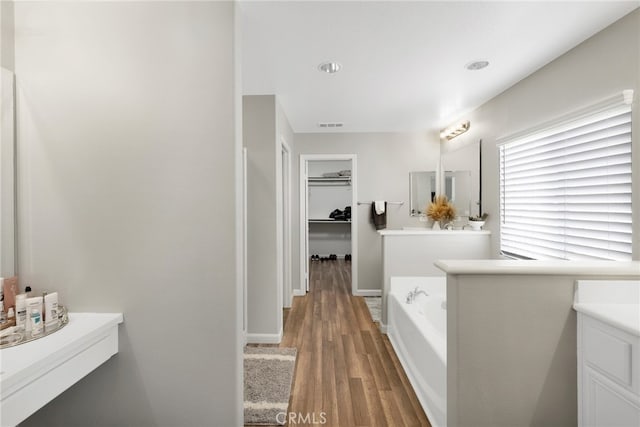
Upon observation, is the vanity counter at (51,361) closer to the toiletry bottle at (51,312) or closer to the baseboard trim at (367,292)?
the toiletry bottle at (51,312)

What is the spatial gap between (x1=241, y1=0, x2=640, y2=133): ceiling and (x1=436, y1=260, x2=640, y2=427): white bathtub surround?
1.40 m

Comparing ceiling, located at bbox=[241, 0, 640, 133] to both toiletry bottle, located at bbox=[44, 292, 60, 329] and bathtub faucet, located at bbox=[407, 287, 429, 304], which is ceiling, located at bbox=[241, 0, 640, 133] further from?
bathtub faucet, located at bbox=[407, 287, 429, 304]

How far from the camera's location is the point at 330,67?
2244 millimetres

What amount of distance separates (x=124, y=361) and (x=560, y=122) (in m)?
3.12

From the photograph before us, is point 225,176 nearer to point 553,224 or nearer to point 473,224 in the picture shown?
point 553,224

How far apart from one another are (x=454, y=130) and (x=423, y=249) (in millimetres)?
1723

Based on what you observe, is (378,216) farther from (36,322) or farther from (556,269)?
(36,322)

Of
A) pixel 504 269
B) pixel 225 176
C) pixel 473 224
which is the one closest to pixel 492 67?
pixel 473 224

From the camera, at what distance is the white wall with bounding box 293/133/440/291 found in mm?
4289

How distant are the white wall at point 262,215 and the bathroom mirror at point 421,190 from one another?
234 cm

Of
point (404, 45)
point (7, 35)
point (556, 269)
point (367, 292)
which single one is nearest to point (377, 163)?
point (367, 292)

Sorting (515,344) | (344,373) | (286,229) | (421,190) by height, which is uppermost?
(421,190)

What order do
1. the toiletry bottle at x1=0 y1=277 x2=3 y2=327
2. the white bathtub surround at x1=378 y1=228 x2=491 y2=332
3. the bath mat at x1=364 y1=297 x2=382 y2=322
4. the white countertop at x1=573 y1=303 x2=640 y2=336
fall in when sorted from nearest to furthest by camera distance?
the white countertop at x1=573 y1=303 x2=640 y2=336 → the toiletry bottle at x1=0 y1=277 x2=3 y2=327 → the white bathtub surround at x1=378 y1=228 x2=491 y2=332 → the bath mat at x1=364 y1=297 x2=382 y2=322

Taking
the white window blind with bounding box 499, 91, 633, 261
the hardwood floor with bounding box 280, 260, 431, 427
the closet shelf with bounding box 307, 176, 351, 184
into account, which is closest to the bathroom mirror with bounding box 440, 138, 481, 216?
the white window blind with bounding box 499, 91, 633, 261
